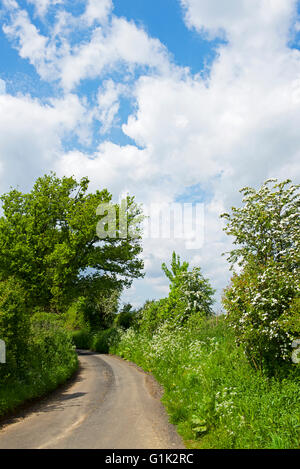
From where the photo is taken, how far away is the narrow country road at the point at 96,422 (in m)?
8.66

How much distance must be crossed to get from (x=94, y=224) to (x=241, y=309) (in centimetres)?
2071

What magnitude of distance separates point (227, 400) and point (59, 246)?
2231cm

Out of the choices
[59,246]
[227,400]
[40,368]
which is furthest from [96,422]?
[59,246]

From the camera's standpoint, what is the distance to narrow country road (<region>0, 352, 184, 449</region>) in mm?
8656

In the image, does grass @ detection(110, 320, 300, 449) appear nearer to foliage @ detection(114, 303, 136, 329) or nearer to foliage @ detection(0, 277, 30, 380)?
foliage @ detection(0, 277, 30, 380)

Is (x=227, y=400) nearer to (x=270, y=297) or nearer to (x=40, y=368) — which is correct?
(x=270, y=297)

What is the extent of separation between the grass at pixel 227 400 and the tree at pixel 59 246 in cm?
1613

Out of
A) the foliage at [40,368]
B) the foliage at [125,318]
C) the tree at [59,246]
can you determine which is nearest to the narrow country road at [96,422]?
the foliage at [40,368]

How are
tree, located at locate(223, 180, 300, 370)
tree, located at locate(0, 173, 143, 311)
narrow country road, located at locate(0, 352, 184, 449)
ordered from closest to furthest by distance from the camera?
narrow country road, located at locate(0, 352, 184, 449)
tree, located at locate(223, 180, 300, 370)
tree, located at locate(0, 173, 143, 311)

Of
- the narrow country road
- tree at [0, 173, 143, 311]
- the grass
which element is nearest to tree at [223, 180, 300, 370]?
the grass

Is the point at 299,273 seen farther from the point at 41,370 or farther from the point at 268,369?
the point at 41,370

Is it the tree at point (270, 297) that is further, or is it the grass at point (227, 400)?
the tree at point (270, 297)

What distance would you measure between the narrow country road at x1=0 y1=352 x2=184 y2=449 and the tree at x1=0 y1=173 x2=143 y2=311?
1422cm

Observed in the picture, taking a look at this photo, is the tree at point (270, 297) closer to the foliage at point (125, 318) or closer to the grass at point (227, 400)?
the grass at point (227, 400)
